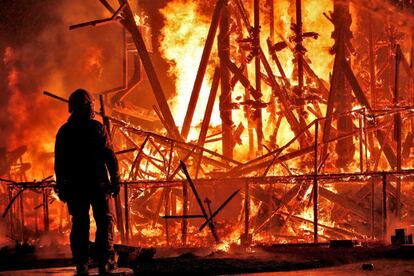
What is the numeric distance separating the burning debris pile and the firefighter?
4.28 metres

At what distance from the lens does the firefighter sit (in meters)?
10.3

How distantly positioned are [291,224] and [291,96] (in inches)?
175

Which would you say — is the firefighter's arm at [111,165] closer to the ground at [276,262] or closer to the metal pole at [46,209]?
the ground at [276,262]

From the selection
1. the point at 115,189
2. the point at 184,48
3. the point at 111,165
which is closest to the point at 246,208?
the point at 115,189

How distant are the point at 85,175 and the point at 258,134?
11.7 m

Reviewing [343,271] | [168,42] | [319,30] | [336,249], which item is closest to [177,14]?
[168,42]

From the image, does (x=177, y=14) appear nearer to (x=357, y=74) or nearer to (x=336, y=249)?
(x=357, y=74)

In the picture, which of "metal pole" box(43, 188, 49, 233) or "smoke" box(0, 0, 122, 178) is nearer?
"metal pole" box(43, 188, 49, 233)

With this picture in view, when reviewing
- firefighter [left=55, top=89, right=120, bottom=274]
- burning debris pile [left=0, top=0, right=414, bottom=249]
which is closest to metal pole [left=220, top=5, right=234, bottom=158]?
burning debris pile [left=0, top=0, right=414, bottom=249]

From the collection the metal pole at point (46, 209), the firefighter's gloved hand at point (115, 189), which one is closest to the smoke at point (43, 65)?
the metal pole at point (46, 209)

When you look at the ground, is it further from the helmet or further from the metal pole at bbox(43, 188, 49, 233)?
the metal pole at bbox(43, 188, 49, 233)

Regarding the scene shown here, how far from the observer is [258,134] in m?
21.7

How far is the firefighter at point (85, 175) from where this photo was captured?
1026 centimetres

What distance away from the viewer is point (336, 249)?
43.7ft
